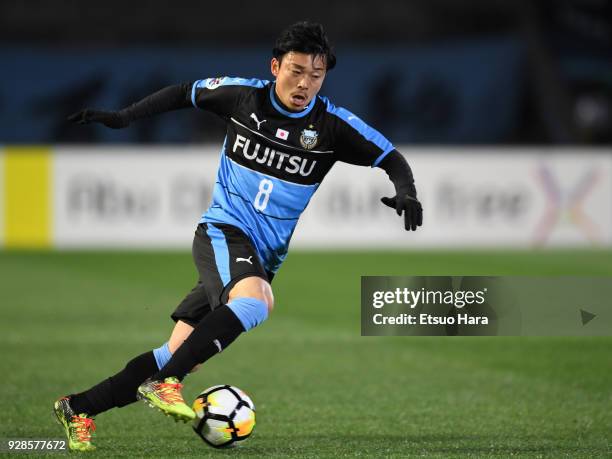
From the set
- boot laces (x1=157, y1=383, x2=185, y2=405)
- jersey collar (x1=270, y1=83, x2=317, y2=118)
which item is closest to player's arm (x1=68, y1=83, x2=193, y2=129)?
jersey collar (x1=270, y1=83, x2=317, y2=118)

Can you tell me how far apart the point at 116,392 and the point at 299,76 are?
1622 mm

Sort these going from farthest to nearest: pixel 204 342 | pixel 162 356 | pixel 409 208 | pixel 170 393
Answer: pixel 162 356 → pixel 409 208 → pixel 204 342 → pixel 170 393

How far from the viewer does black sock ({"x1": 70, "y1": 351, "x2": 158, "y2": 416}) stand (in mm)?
5227

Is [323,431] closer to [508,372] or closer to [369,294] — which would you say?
[369,294]

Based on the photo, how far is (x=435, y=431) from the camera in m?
5.97

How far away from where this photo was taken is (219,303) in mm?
5113

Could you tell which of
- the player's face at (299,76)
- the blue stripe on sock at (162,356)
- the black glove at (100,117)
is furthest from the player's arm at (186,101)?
the blue stripe on sock at (162,356)

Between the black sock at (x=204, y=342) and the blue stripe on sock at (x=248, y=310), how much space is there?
2 centimetres

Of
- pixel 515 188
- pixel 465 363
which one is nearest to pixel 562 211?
pixel 515 188

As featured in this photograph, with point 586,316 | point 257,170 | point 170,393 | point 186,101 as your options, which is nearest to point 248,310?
point 170,393

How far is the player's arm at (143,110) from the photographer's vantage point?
5.41m

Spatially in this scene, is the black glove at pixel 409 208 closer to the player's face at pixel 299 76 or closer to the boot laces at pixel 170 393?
the player's face at pixel 299 76

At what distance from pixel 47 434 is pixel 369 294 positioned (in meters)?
1.76

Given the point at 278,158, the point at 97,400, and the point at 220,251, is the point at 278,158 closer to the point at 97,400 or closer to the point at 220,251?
the point at 220,251
